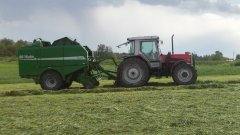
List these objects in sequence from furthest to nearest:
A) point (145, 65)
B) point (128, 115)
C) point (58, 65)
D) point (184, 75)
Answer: point (58, 65) → point (145, 65) → point (184, 75) → point (128, 115)

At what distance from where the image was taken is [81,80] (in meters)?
19.4

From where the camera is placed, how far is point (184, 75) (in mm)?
19328

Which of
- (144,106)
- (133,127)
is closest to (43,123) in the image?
(133,127)

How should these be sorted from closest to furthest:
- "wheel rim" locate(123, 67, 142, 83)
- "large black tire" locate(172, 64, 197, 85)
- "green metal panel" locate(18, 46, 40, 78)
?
"large black tire" locate(172, 64, 197, 85) → "wheel rim" locate(123, 67, 142, 83) → "green metal panel" locate(18, 46, 40, 78)

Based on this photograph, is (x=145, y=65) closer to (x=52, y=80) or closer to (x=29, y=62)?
(x=52, y=80)

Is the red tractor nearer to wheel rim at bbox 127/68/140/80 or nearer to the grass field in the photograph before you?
wheel rim at bbox 127/68/140/80

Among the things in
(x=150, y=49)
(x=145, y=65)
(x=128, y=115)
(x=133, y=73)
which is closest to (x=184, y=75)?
(x=145, y=65)

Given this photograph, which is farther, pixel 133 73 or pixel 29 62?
pixel 29 62

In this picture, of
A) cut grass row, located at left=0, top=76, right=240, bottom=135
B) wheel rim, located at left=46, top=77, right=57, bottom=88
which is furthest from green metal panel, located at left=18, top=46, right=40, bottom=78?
cut grass row, located at left=0, top=76, right=240, bottom=135

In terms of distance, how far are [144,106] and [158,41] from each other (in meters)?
8.71

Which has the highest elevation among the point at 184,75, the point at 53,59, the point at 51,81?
the point at 53,59

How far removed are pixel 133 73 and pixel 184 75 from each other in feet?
6.46

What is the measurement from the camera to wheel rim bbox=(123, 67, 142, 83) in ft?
64.0

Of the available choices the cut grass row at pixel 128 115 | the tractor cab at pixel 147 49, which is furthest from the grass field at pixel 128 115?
the tractor cab at pixel 147 49
